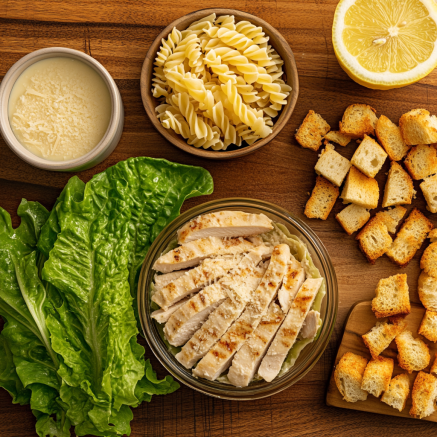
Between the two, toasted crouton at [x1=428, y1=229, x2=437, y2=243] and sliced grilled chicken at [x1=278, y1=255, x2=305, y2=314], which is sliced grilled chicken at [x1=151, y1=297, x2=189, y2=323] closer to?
sliced grilled chicken at [x1=278, y1=255, x2=305, y2=314]

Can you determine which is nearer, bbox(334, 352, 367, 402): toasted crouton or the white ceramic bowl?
the white ceramic bowl

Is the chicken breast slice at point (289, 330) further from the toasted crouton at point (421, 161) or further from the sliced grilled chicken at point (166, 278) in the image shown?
the toasted crouton at point (421, 161)

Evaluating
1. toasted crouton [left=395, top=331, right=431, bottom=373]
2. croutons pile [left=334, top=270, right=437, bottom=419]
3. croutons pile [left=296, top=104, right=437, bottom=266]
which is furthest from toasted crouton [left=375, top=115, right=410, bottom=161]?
toasted crouton [left=395, top=331, right=431, bottom=373]

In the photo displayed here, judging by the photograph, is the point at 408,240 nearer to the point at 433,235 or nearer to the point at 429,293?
the point at 433,235

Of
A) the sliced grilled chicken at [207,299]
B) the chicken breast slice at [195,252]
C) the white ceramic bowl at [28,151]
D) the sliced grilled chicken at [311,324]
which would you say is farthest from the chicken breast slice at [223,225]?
the white ceramic bowl at [28,151]

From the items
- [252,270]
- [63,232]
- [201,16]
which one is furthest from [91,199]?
[201,16]

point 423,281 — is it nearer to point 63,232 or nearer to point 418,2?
point 418,2

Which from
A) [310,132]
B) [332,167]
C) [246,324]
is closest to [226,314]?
[246,324]
